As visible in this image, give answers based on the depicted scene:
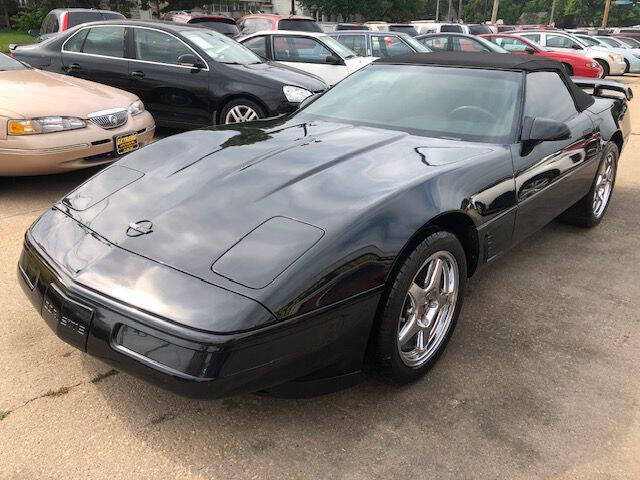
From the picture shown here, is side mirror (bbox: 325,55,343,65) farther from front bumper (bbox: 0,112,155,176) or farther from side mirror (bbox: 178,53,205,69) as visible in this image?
front bumper (bbox: 0,112,155,176)

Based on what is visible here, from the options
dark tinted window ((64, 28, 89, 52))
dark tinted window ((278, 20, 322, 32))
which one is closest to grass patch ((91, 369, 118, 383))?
dark tinted window ((64, 28, 89, 52))

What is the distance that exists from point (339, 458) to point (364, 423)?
0.76ft

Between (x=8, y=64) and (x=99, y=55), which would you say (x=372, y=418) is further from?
(x=99, y=55)

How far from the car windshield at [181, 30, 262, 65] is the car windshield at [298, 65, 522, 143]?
3.44m

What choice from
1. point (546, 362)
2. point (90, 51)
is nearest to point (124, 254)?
point (546, 362)

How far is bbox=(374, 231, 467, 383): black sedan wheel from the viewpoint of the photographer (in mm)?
2176

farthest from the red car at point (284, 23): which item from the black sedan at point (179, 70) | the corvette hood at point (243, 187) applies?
the corvette hood at point (243, 187)

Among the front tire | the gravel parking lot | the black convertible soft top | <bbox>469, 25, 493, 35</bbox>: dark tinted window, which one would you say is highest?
the black convertible soft top

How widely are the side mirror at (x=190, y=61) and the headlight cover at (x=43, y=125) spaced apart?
2106 millimetres

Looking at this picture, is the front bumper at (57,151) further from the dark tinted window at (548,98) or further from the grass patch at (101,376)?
the dark tinted window at (548,98)

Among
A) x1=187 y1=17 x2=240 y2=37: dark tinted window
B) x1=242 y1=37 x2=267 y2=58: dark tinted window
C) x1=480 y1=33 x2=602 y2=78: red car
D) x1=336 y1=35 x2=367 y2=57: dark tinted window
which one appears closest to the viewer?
x1=242 y1=37 x2=267 y2=58: dark tinted window

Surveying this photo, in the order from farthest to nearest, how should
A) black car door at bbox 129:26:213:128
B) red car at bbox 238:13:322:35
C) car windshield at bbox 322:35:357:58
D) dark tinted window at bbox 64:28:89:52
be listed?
red car at bbox 238:13:322:35
car windshield at bbox 322:35:357:58
dark tinted window at bbox 64:28:89:52
black car door at bbox 129:26:213:128

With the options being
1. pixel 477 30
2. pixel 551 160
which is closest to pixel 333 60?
pixel 551 160

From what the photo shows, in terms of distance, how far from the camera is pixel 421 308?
2451 millimetres
